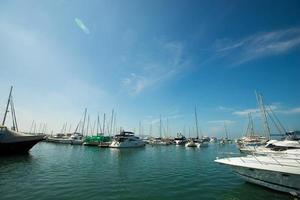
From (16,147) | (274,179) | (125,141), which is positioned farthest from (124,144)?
(274,179)

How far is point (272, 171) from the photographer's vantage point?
11953 millimetres

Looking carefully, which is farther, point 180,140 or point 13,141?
point 180,140

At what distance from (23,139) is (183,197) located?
33.6 m

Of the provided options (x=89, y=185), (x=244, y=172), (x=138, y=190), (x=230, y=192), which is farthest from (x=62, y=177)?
(x=244, y=172)

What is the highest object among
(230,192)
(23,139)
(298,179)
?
(23,139)

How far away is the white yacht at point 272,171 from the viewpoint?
37.0 ft

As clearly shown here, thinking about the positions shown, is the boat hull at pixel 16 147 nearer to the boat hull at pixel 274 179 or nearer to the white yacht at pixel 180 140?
the boat hull at pixel 274 179

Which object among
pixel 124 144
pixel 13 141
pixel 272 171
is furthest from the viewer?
pixel 124 144

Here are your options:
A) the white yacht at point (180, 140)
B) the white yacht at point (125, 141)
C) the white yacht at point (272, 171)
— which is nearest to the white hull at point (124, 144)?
the white yacht at point (125, 141)

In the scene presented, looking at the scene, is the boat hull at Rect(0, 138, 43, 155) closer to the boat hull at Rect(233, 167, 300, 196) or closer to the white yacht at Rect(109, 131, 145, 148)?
the white yacht at Rect(109, 131, 145, 148)

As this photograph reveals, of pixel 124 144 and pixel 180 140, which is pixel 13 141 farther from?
pixel 180 140

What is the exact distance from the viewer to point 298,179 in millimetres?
11102

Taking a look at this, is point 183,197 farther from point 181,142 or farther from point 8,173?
point 181,142

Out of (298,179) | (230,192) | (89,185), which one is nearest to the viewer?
(298,179)
